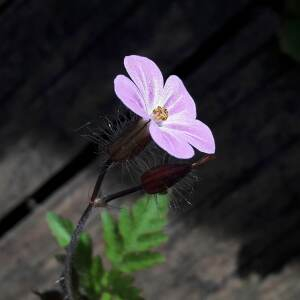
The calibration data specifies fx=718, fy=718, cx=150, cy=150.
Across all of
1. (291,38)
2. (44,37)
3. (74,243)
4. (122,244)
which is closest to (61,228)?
(122,244)

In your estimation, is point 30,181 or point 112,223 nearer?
point 112,223

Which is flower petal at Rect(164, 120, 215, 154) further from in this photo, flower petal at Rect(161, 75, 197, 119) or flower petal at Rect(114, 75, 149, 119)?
flower petal at Rect(114, 75, 149, 119)

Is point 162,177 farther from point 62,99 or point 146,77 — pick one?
point 62,99

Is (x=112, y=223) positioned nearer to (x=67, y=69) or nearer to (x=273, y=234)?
(x=67, y=69)

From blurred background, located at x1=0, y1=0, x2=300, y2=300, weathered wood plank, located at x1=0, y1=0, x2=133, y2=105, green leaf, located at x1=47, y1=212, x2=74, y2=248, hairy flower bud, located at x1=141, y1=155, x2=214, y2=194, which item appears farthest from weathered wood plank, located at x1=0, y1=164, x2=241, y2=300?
hairy flower bud, located at x1=141, y1=155, x2=214, y2=194

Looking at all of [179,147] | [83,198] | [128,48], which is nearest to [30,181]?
[83,198]

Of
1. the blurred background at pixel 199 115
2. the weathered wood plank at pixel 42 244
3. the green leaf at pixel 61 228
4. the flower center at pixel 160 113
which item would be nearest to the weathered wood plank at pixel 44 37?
the blurred background at pixel 199 115

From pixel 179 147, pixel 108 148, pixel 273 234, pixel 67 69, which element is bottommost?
pixel 273 234
